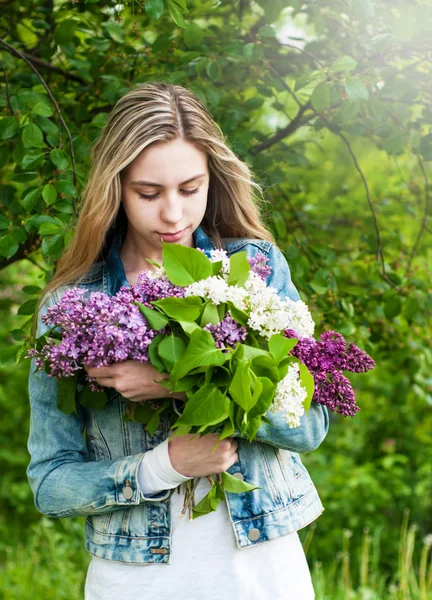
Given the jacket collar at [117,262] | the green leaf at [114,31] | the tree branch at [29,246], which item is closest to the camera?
the jacket collar at [117,262]

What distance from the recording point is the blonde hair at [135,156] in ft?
5.81

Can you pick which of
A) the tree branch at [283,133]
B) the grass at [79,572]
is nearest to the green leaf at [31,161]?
the tree branch at [283,133]

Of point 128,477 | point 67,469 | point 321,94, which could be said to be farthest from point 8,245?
point 321,94

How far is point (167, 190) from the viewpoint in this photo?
1726 mm

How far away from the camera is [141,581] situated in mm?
1674

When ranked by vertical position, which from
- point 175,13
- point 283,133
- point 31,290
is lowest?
point 31,290

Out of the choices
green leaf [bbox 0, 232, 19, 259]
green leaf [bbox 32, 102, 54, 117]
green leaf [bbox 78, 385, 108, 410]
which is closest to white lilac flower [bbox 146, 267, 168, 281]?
green leaf [bbox 78, 385, 108, 410]

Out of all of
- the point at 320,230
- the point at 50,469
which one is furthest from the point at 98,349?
the point at 320,230

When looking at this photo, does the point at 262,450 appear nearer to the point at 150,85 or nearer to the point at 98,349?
the point at 98,349

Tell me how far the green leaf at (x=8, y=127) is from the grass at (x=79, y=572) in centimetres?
241

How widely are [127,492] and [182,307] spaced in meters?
0.53

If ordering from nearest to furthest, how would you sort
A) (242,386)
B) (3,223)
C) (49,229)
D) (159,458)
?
(242,386)
(159,458)
(49,229)
(3,223)

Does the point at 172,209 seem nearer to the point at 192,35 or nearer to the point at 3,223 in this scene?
the point at 3,223

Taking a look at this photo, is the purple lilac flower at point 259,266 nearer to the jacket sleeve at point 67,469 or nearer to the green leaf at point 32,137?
the jacket sleeve at point 67,469
